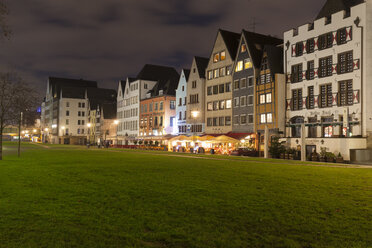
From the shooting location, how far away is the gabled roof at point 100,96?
469 ft

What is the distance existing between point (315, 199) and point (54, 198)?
27.6 feet

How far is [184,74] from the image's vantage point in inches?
3100

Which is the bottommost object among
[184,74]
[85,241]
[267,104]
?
[85,241]

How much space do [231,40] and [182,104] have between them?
748 inches

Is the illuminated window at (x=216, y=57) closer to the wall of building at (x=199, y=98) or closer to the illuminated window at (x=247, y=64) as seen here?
the wall of building at (x=199, y=98)

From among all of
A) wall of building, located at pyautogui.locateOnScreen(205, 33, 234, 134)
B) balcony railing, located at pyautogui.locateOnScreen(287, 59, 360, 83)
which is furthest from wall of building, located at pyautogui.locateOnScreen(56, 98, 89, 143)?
balcony railing, located at pyautogui.locateOnScreen(287, 59, 360, 83)

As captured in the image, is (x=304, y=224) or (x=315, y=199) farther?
(x=315, y=199)

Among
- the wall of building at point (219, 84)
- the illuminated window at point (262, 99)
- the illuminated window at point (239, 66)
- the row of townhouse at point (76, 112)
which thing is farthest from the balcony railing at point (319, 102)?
the row of townhouse at point (76, 112)

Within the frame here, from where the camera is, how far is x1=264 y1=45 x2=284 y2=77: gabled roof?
54.7 metres

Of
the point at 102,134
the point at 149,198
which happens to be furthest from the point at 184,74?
the point at 149,198

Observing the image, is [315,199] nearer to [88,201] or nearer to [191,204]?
[191,204]

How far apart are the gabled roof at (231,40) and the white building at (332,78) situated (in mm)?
13068

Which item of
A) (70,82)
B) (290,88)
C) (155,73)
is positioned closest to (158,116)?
(155,73)

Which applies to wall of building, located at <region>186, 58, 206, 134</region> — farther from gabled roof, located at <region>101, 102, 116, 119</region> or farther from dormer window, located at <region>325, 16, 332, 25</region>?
gabled roof, located at <region>101, 102, 116, 119</region>
